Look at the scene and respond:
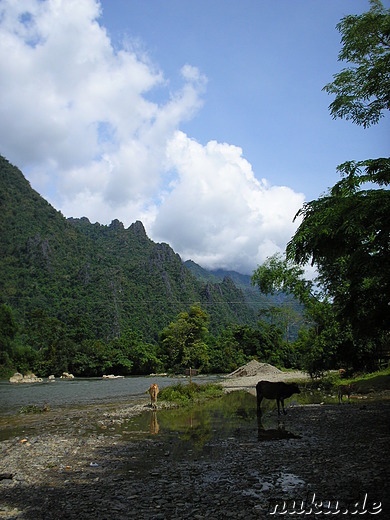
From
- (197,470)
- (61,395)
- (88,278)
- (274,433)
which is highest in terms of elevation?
(88,278)

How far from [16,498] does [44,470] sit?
2.15m

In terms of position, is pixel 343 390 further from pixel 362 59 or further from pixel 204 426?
pixel 362 59

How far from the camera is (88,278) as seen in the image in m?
122

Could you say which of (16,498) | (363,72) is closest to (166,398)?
(16,498)

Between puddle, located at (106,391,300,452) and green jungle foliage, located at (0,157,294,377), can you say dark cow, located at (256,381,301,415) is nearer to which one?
puddle, located at (106,391,300,452)

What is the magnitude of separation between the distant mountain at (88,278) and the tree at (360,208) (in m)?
77.2

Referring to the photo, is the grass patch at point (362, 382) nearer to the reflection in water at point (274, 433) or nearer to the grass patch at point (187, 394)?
the grass patch at point (187, 394)

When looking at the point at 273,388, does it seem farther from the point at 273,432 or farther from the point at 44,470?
the point at 44,470

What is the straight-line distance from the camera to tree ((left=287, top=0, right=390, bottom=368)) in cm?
819

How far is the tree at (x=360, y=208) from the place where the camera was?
8.19 m

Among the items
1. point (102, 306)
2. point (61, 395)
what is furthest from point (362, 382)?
point (102, 306)

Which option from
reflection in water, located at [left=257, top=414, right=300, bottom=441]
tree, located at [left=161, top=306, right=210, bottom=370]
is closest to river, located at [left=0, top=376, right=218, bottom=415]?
reflection in water, located at [left=257, top=414, right=300, bottom=441]

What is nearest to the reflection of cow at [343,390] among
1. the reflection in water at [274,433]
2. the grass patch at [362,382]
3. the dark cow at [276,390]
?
the grass patch at [362,382]

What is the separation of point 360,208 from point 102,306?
10406 centimetres
